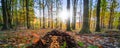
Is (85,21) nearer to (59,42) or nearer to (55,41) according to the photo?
(59,42)

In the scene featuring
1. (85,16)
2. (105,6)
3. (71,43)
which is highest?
(105,6)

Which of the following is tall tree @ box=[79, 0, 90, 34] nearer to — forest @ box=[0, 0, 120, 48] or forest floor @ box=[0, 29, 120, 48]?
forest @ box=[0, 0, 120, 48]

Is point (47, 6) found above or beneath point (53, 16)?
above

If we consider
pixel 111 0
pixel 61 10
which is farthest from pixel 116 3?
pixel 61 10

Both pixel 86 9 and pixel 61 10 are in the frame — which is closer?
pixel 86 9

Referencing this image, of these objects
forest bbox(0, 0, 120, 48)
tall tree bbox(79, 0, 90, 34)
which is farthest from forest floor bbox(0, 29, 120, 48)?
tall tree bbox(79, 0, 90, 34)

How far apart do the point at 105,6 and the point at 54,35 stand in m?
26.0

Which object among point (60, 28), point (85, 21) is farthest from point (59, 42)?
point (60, 28)

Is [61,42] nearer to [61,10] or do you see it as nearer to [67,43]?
[67,43]

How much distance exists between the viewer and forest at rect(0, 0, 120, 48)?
5.43m

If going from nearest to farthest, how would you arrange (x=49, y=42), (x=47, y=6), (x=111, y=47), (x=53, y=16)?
(x=49, y=42) → (x=111, y=47) → (x=47, y=6) → (x=53, y=16)

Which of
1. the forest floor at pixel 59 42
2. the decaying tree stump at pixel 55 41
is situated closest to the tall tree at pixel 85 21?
the forest floor at pixel 59 42

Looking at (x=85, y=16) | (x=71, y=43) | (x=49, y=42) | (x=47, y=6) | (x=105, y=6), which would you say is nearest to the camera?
(x=49, y=42)

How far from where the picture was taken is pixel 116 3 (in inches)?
1196
